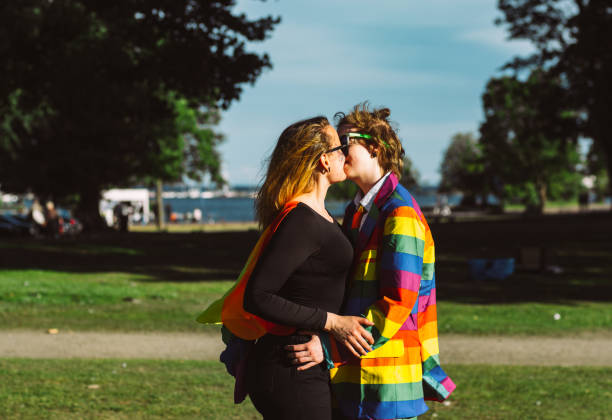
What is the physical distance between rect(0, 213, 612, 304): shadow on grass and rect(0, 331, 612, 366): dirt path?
381 cm

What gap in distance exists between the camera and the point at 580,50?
2612cm

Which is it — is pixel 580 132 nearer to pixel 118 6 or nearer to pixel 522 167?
pixel 118 6

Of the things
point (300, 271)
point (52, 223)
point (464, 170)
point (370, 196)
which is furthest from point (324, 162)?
point (464, 170)

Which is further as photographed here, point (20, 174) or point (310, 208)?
point (20, 174)

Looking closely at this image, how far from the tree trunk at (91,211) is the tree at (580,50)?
2189 cm

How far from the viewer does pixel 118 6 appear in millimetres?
17406

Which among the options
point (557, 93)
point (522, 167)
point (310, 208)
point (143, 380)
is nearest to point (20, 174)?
point (557, 93)

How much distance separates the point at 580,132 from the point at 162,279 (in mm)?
23582

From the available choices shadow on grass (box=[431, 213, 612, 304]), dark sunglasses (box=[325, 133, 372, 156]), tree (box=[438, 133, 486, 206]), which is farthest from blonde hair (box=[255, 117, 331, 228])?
tree (box=[438, 133, 486, 206])

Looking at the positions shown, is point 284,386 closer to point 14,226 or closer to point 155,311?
point 155,311

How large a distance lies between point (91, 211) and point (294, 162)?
124 feet

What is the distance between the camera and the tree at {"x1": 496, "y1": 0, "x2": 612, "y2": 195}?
2600cm

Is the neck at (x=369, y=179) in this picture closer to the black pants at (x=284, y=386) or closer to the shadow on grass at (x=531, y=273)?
the black pants at (x=284, y=386)

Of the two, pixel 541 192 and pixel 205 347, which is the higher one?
pixel 541 192
